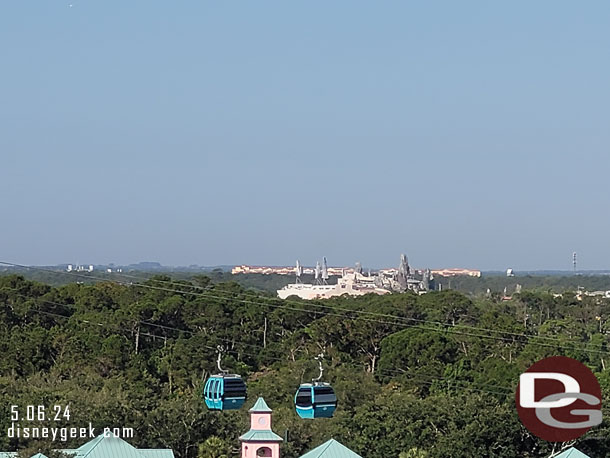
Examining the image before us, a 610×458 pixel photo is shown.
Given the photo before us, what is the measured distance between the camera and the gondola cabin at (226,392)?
16734 millimetres

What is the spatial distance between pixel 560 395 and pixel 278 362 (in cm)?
2434

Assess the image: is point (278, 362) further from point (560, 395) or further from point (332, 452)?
point (560, 395)

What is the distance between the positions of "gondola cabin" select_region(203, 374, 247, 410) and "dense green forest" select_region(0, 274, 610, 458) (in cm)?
506

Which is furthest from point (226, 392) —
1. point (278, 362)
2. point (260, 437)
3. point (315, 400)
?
point (278, 362)

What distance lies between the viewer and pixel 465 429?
2572 cm

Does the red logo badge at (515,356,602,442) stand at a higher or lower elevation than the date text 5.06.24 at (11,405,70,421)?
higher

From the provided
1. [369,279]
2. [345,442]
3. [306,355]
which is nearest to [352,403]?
[345,442]

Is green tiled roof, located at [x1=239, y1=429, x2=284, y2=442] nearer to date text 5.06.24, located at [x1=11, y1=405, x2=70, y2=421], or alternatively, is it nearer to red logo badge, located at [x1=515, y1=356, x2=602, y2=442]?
red logo badge, located at [x1=515, y1=356, x2=602, y2=442]

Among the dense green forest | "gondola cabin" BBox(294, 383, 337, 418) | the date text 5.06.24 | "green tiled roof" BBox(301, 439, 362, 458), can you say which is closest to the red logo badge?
"gondola cabin" BBox(294, 383, 337, 418)

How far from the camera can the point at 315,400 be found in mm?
17344

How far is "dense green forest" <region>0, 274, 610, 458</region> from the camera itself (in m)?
25.6

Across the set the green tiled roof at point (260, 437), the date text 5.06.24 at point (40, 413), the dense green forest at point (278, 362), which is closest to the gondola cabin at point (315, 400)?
the green tiled roof at point (260, 437)

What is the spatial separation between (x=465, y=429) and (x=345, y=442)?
2.67 metres

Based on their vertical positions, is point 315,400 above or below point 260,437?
above
